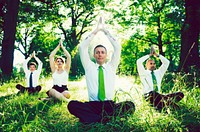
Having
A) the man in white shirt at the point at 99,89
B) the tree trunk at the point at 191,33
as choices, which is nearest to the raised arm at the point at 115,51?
the man in white shirt at the point at 99,89

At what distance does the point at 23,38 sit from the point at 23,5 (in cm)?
2065

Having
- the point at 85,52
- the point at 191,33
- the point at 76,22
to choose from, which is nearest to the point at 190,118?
the point at 85,52

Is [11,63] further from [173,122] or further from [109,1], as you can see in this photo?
[109,1]

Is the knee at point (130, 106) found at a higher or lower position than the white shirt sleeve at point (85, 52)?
lower

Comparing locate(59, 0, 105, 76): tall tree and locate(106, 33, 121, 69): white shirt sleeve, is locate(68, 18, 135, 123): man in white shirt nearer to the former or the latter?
locate(106, 33, 121, 69): white shirt sleeve

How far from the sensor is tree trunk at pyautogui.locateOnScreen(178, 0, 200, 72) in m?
10.4

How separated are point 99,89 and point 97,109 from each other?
372mm

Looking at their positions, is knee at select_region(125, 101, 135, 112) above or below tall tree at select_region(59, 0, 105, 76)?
A: below

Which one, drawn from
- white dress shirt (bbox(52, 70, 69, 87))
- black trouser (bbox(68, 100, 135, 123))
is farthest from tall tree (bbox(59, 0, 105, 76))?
black trouser (bbox(68, 100, 135, 123))

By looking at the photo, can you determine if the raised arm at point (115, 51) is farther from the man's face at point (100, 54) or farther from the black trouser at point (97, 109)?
the black trouser at point (97, 109)

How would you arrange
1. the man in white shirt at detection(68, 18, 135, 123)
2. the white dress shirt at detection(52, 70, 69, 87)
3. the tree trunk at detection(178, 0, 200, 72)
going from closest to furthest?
the man in white shirt at detection(68, 18, 135, 123), the white dress shirt at detection(52, 70, 69, 87), the tree trunk at detection(178, 0, 200, 72)

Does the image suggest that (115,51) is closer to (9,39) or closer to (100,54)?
(100,54)

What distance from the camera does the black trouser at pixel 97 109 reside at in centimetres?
494

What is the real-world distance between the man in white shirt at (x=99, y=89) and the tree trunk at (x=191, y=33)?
5.54 m
